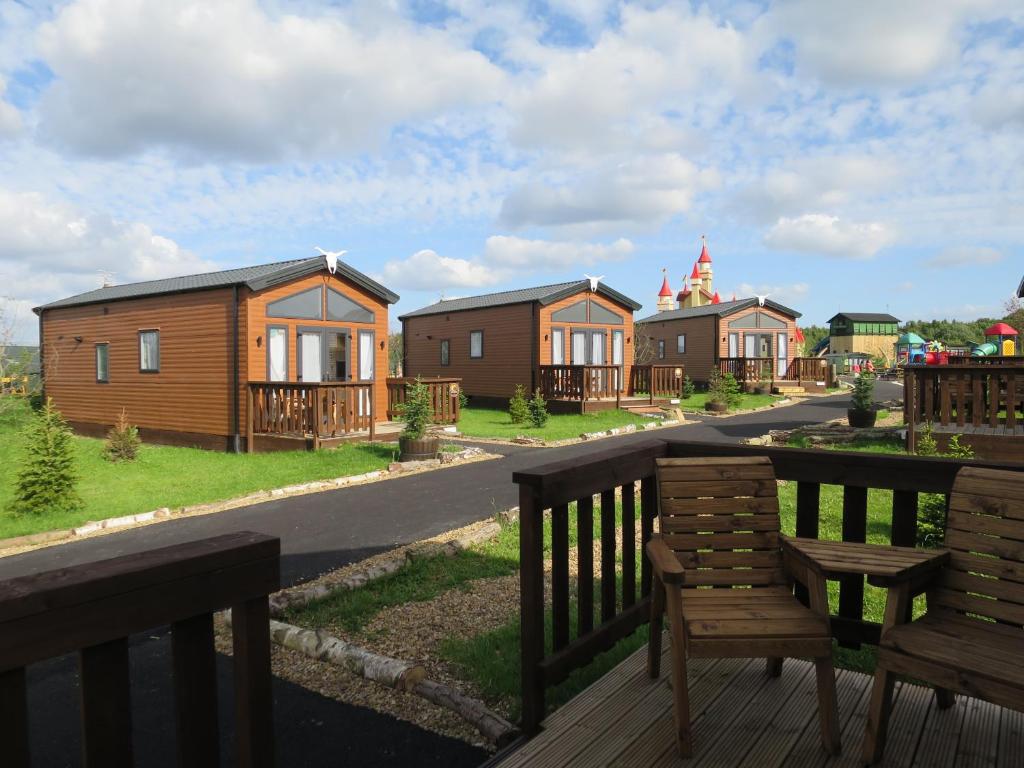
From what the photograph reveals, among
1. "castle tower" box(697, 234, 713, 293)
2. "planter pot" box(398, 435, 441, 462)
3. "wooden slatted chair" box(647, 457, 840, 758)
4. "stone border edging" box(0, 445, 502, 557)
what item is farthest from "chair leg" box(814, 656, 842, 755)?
"castle tower" box(697, 234, 713, 293)

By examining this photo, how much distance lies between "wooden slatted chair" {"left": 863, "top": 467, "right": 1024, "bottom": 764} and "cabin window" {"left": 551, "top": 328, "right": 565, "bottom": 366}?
1767cm

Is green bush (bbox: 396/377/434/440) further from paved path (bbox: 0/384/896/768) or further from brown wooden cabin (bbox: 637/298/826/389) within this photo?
brown wooden cabin (bbox: 637/298/826/389)

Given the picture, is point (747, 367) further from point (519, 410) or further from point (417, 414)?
point (417, 414)

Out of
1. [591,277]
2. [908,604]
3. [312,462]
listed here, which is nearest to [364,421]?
[312,462]

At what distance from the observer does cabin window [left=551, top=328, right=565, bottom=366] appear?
66.7 feet

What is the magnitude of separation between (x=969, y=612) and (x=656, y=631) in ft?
3.85

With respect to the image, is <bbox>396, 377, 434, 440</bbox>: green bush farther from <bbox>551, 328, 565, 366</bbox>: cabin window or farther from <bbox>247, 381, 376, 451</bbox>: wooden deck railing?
<bbox>551, 328, 565, 366</bbox>: cabin window

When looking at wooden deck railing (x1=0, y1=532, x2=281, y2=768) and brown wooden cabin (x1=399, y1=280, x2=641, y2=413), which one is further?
brown wooden cabin (x1=399, y1=280, x2=641, y2=413)

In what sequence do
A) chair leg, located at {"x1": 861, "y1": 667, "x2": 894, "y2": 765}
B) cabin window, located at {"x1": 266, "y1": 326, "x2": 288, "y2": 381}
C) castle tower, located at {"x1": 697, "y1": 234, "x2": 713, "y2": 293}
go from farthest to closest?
1. castle tower, located at {"x1": 697, "y1": 234, "x2": 713, "y2": 293}
2. cabin window, located at {"x1": 266, "y1": 326, "x2": 288, "y2": 381}
3. chair leg, located at {"x1": 861, "y1": 667, "x2": 894, "y2": 765}

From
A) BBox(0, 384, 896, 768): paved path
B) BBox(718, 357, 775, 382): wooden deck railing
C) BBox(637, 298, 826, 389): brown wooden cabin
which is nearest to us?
BBox(0, 384, 896, 768): paved path

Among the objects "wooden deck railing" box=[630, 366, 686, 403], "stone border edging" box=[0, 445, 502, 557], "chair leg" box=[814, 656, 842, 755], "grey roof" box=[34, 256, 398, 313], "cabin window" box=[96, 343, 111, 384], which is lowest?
"stone border edging" box=[0, 445, 502, 557]

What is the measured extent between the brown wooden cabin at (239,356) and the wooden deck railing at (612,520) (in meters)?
9.46

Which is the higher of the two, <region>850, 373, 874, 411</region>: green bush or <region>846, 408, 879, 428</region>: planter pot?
<region>850, 373, 874, 411</region>: green bush

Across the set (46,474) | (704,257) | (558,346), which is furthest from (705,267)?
(46,474)
